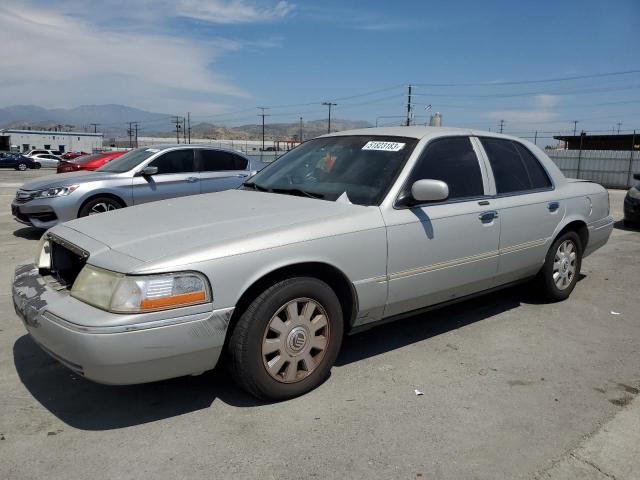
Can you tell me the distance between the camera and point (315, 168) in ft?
13.6

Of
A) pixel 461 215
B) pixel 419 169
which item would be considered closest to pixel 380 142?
pixel 419 169

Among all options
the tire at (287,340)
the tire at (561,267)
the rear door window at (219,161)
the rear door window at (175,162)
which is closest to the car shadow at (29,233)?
the rear door window at (175,162)

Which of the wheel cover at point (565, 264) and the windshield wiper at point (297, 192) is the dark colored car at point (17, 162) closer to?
the windshield wiper at point (297, 192)

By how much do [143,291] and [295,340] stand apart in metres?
0.93

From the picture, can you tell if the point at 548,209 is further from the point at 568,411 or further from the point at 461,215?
the point at 568,411

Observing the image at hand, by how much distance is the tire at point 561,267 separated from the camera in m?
5.00

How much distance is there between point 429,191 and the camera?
11.4 feet

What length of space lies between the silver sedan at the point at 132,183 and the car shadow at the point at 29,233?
0.37 meters

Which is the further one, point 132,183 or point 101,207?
point 132,183

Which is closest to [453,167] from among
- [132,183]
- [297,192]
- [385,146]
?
[385,146]

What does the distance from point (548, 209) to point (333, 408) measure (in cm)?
289

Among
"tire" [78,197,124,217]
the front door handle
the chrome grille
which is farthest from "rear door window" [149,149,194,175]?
the front door handle

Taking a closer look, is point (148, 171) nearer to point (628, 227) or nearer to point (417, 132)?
point (417, 132)

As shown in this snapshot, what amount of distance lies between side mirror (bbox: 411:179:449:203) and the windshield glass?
6266 mm
